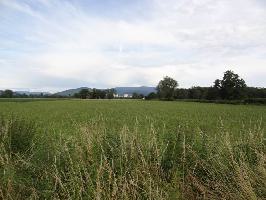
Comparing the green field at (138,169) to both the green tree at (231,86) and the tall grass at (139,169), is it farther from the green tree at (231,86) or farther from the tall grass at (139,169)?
the green tree at (231,86)

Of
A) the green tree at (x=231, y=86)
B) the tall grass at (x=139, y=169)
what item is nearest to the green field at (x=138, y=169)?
the tall grass at (x=139, y=169)

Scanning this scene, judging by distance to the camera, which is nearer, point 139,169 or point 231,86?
point 139,169

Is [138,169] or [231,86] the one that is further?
[231,86]

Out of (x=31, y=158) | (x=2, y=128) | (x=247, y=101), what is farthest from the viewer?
(x=247, y=101)

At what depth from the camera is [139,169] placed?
6996 millimetres

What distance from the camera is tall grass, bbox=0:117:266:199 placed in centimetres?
629

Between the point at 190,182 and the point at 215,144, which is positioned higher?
the point at 215,144

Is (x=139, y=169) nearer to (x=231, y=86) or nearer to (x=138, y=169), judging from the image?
(x=138, y=169)

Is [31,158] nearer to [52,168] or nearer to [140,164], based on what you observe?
[52,168]

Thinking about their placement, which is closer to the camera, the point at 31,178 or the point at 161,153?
the point at 31,178

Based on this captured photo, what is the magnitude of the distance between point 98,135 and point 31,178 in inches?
63.2

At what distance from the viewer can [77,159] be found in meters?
7.52

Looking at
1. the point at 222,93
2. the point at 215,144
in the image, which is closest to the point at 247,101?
the point at 222,93

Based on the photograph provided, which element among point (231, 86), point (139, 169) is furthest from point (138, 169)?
point (231, 86)
